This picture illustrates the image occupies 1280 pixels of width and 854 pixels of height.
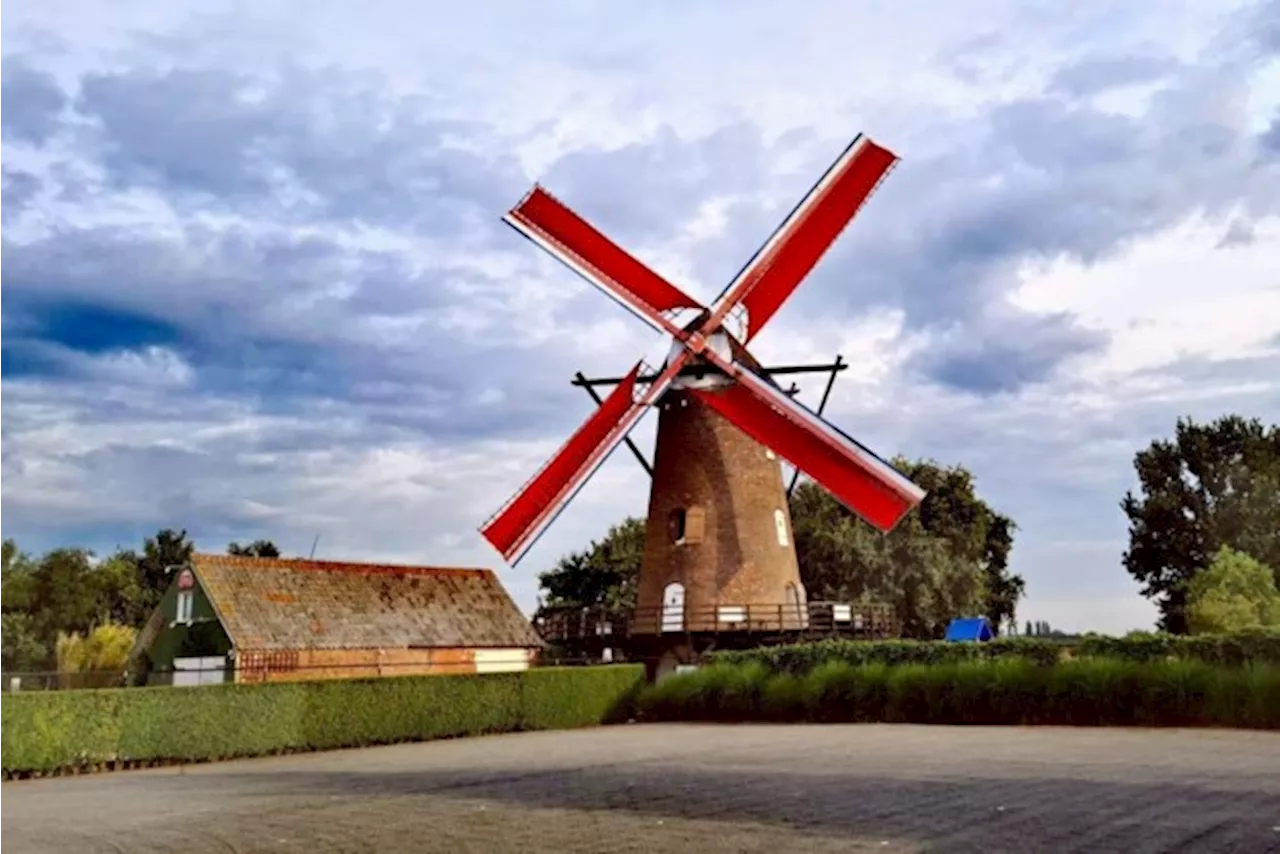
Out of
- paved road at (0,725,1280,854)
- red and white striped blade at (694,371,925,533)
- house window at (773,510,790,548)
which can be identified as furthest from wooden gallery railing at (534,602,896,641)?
paved road at (0,725,1280,854)

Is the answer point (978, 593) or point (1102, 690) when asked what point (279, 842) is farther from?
point (978, 593)

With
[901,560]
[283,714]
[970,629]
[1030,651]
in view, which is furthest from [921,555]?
[283,714]

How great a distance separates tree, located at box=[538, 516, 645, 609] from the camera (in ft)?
175

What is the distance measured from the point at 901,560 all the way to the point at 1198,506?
46.6 ft

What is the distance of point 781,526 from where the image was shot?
3045 cm

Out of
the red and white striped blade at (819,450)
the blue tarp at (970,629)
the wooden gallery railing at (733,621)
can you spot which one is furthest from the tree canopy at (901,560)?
the red and white striped blade at (819,450)

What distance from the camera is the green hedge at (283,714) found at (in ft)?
64.8

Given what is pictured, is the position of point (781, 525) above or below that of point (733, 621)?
above

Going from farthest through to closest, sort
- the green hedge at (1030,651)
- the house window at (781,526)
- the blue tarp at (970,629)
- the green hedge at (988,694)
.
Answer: the blue tarp at (970,629) → the house window at (781,526) → the green hedge at (1030,651) → the green hedge at (988,694)

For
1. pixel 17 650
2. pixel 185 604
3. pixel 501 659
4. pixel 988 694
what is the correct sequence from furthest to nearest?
pixel 17 650
pixel 501 659
pixel 185 604
pixel 988 694

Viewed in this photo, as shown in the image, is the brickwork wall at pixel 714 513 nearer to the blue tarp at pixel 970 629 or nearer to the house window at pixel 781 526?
the house window at pixel 781 526

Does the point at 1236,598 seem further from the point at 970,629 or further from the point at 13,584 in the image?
the point at 13,584

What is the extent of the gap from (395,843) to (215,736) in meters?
14.3

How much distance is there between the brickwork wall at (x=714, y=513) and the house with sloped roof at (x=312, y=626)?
6764 millimetres
